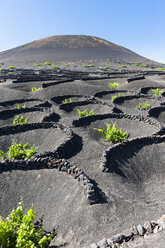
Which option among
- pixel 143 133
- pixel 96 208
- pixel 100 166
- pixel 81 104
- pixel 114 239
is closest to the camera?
pixel 114 239

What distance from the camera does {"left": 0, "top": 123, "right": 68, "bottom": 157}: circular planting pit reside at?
491 inches

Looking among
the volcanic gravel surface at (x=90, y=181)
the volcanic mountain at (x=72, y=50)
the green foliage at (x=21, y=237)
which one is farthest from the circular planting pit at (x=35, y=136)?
the volcanic mountain at (x=72, y=50)

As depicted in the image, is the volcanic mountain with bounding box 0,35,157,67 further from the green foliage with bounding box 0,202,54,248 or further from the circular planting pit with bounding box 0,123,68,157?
the green foliage with bounding box 0,202,54,248

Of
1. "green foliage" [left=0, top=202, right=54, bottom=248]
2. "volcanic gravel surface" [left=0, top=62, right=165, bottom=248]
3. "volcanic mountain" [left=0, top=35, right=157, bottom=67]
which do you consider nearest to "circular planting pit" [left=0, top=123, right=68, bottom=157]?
"volcanic gravel surface" [left=0, top=62, right=165, bottom=248]

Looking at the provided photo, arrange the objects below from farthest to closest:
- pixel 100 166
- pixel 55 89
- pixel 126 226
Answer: pixel 55 89 < pixel 100 166 < pixel 126 226

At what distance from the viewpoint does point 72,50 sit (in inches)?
4855

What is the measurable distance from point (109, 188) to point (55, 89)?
825 inches

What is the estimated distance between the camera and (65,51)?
11981 centimetres

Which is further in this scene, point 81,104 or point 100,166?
point 81,104

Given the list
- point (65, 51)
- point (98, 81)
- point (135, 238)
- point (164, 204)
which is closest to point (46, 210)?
point (135, 238)

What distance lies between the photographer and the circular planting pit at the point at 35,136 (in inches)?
491

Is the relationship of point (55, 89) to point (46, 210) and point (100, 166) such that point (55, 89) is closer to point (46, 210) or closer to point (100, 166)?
point (100, 166)

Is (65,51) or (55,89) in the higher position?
(65,51)

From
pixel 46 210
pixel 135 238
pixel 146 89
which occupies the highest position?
pixel 146 89
